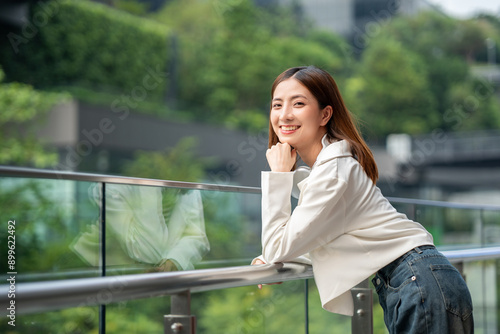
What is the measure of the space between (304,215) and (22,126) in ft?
44.1

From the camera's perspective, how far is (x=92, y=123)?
14.3 meters

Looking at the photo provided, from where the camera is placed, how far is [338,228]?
1461 millimetres

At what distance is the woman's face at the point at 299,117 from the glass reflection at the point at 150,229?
33.6 inches

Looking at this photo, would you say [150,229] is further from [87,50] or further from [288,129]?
[87,50]

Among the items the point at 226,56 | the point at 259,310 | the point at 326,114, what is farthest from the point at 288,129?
the point at 226,56

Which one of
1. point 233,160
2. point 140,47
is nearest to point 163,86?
point 140,47

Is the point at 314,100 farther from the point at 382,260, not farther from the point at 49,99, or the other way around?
the point at 49,99

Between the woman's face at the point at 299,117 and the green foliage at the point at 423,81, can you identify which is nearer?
the woman's face at the point at 299,117

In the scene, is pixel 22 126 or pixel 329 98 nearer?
pixel 329 98

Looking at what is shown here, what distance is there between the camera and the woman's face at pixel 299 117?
1.66 meters

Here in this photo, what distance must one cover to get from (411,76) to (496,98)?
16.7ft

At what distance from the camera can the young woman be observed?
4.63 ft

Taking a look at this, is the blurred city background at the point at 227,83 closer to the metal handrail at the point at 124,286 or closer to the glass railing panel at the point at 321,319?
the glass railing panel at the point at 321,319

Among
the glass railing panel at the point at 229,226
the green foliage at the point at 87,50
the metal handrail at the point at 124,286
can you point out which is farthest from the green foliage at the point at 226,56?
the metal handrail at the point at 124,286
